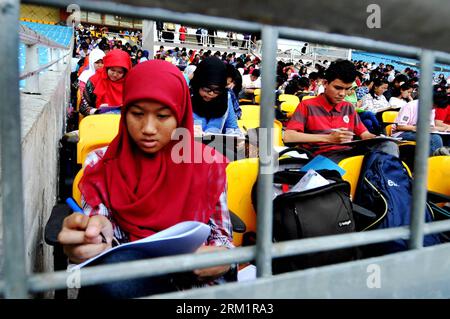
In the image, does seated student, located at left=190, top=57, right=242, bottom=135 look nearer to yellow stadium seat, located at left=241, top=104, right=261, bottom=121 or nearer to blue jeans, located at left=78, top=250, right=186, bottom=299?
yellow stadium seat, located at left=241, top=104, right=261, bottom=121

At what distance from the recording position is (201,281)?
1.28 meters

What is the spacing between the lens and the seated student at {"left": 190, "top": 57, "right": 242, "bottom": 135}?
10.7ft

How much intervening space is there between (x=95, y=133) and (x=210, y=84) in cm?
117

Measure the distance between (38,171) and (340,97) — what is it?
85.7 inches

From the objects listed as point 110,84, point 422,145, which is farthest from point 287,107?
point 422,145

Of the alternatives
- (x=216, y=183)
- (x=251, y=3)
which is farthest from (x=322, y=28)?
(x=216, y=183)

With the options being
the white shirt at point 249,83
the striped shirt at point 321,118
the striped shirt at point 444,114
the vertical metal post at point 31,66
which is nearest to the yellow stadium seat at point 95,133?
the vertical metal post at point 31,66

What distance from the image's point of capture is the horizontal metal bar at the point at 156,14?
20.3 inches

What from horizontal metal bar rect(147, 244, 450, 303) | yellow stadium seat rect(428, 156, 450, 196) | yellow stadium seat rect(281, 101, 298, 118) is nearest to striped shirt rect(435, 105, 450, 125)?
yellow stadium seat rect(281, 101, 298, 118)

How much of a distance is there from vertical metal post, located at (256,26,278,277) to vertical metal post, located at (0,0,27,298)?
319mm

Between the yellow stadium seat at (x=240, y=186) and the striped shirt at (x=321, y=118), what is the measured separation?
1233 mm

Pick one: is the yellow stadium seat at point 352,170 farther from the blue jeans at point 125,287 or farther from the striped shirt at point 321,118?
the blue jeans at point 125,287

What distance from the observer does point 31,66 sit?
2416mm

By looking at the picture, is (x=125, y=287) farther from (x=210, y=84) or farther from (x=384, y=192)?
(x=210, y=84)
